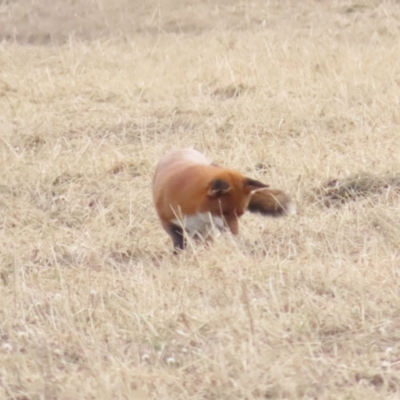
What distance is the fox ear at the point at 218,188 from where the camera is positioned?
4758mm

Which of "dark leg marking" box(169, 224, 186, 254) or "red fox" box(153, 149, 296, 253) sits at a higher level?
"red fox" box(153, 149, 296, 253)

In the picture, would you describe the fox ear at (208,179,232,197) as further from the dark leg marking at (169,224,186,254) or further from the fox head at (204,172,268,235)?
the dark leg marking at (169,224,186,254)

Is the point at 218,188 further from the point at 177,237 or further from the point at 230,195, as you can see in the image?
the point at 177,237

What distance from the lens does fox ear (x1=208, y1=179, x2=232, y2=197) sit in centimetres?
476

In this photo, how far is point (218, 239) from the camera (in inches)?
189

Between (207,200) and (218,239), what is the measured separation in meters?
0.19

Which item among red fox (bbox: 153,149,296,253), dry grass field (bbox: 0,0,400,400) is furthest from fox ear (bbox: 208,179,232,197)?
dry grass field (bbox: 0,0,400,400)

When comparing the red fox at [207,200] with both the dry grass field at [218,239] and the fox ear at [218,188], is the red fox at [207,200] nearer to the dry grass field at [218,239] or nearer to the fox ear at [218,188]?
the fox ear at [218,188]

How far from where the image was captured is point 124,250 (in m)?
5.27

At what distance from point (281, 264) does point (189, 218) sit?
0.62 m

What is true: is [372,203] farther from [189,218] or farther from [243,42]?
[243,42]

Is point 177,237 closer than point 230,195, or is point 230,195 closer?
point 230,195

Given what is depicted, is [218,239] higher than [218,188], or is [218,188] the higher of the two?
[218,188]

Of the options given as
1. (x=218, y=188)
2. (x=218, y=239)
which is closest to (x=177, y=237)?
(x=218, y=239)
